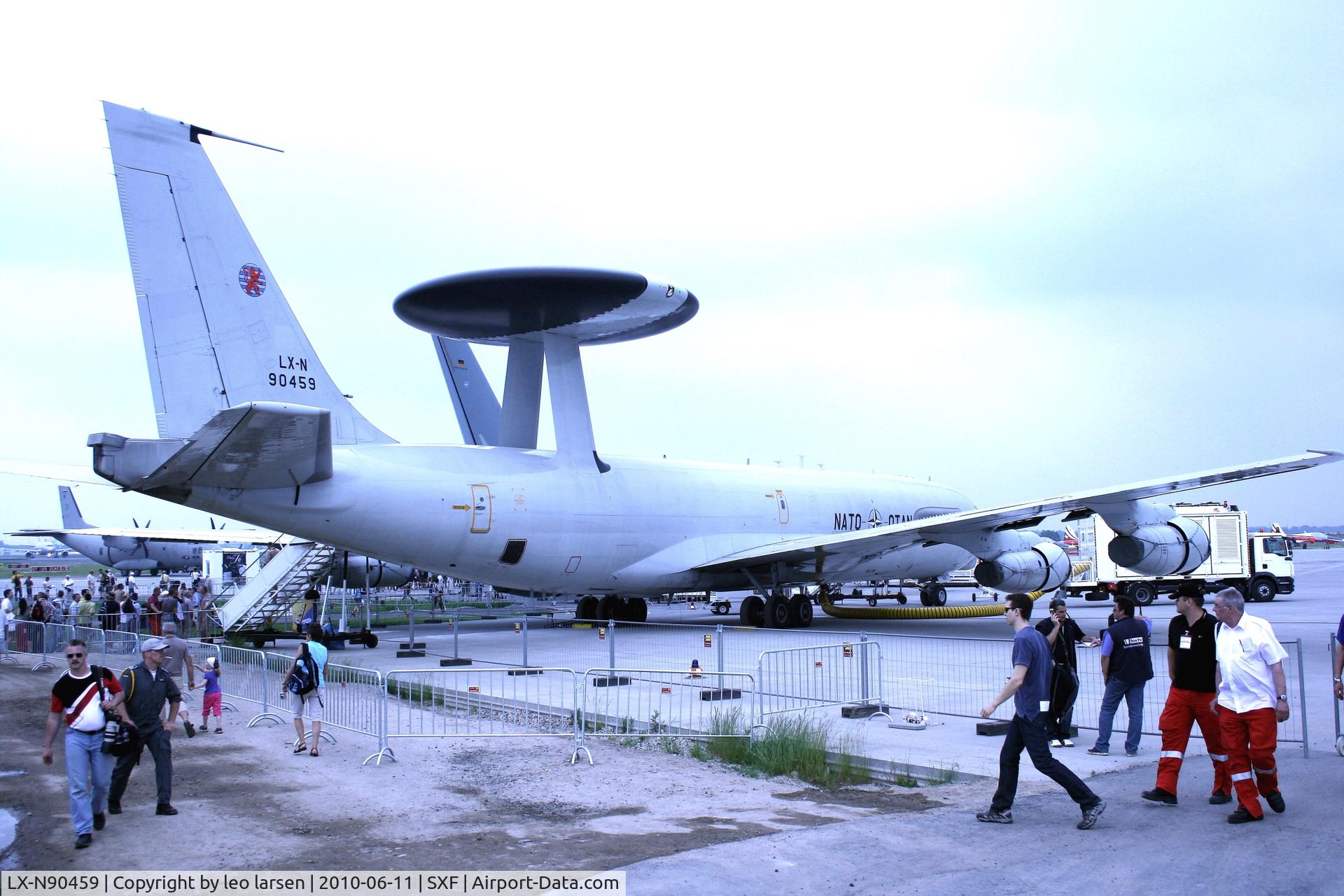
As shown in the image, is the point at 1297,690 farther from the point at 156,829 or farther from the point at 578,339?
the point at 578,339

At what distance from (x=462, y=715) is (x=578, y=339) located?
11946 millimetres

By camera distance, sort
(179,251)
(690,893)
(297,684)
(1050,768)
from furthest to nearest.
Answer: (179,251)
(297,684)
(1050,768)
(690,893)

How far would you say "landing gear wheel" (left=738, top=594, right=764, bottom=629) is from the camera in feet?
77.0

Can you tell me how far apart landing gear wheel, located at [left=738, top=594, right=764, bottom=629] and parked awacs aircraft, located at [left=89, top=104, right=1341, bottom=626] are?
0.08 metres

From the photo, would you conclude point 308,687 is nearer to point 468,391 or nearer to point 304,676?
point 304,676

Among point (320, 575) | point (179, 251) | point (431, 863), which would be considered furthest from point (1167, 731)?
point (320, 575)

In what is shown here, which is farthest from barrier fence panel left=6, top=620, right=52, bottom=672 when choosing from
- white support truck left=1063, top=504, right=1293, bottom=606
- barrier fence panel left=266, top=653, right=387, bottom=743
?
white support truck left=1063, top=504, right=1293, bottom=606

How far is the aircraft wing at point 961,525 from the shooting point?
1875 cm

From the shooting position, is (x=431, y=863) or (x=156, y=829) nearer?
(x=431, y=863)

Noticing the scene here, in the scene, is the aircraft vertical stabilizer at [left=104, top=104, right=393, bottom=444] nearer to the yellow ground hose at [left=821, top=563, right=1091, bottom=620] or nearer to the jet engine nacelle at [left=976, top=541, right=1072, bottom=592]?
the jet engine nacelle at [left=976, top=541, right=1072, bottom=592]

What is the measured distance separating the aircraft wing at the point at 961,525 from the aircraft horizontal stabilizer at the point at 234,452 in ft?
33.7

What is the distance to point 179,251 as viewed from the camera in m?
15.4

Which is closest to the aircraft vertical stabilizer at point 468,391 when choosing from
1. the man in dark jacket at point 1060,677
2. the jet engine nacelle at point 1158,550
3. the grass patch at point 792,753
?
the jet engine nacelle at point 1158,550

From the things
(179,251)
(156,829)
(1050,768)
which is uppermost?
(179,251)
